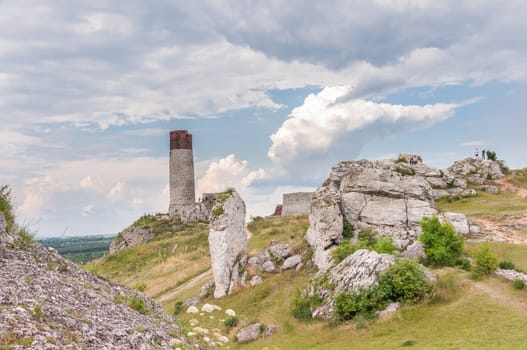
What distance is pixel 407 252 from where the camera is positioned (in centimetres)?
2809

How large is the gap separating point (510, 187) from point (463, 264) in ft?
91.7

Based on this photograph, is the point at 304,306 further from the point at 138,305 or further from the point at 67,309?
the point at 67,309

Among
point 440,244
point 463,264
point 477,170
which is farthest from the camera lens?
point 477,170

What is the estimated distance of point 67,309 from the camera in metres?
8.69

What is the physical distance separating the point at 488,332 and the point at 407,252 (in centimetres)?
1128

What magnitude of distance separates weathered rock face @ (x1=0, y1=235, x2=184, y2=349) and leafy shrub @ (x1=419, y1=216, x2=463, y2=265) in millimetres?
18346

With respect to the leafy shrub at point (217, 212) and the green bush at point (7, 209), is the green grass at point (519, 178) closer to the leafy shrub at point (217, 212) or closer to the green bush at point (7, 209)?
the leafy shrub at point (217, 212)

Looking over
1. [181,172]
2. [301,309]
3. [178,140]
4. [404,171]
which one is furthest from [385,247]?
[178,140]

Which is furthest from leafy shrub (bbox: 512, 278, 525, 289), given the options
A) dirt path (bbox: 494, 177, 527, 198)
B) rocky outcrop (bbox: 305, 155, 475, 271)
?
dirt path (bbox: 494, 177, 527, 198)

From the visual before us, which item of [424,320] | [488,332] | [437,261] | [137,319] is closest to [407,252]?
[437,261]

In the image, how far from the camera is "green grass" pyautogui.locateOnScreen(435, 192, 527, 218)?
38.7 m

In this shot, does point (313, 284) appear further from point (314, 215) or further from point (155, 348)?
point (155, 348)

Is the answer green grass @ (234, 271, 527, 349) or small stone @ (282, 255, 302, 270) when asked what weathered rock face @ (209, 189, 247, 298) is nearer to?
small stone @ (282, 255, 302, 270)

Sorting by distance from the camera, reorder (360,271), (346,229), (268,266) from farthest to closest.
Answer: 1. (346,229)
2. (268,266)
3. (360,271)
